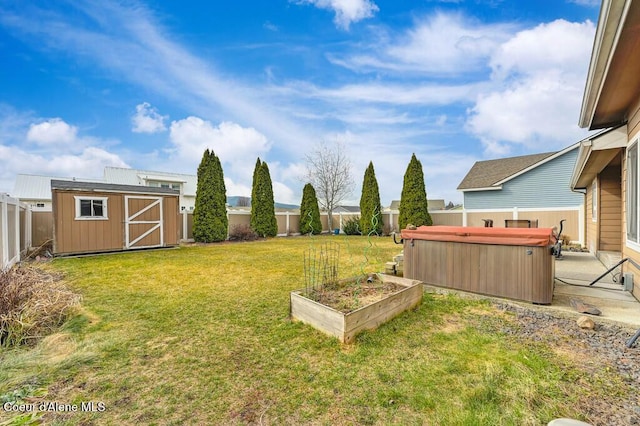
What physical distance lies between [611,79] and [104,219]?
11.7 meters

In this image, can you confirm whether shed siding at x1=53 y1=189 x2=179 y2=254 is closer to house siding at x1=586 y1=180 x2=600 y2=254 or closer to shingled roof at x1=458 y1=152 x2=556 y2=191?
house siding at x1=586 y1=180 x2=600 y2=254

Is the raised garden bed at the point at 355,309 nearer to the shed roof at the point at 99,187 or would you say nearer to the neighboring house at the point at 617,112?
the neighboring house at the point at 617,112

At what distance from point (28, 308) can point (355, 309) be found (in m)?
3.48

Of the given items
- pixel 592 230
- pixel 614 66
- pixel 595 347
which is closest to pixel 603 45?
pixel 614 66

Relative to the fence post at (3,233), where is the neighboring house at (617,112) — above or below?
above

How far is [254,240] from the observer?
13.6 metres

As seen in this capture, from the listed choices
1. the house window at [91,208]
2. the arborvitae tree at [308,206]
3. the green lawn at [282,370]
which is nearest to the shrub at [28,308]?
the green lawn at [282,370]

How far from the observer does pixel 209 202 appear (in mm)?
12203

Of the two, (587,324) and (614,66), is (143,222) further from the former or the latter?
(614,66)

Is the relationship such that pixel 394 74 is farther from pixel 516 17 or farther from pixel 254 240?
pixel 254 240

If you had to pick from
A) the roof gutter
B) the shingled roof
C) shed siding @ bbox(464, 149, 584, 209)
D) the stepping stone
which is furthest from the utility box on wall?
the shingled roof

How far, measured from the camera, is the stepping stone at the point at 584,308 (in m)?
3.19

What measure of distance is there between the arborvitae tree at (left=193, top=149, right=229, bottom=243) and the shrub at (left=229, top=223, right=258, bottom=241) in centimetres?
72

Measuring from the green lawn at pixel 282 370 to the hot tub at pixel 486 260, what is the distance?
0.42 meters
